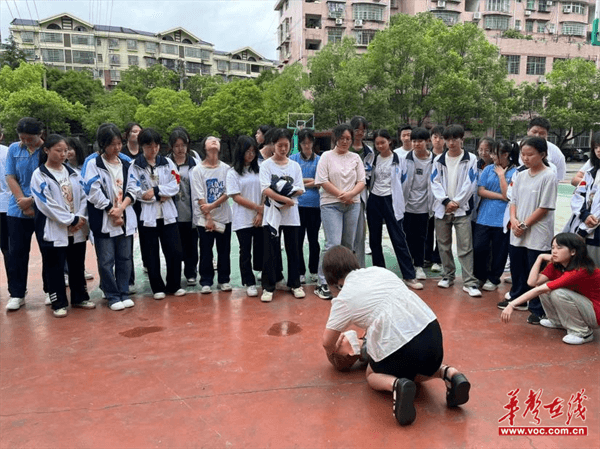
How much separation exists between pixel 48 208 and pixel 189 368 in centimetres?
183

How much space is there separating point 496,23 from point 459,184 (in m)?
42.0

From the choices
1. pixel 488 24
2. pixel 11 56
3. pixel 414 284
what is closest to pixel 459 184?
pixel 414 284

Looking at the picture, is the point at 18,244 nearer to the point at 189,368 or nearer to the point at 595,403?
the point at 189,368

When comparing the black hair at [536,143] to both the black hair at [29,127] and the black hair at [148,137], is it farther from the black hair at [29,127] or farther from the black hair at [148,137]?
the black hair at [29,127]

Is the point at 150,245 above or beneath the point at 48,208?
beneath

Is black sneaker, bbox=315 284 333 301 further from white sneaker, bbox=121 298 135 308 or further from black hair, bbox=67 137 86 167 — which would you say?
black hair, bbox=67 137 86 167

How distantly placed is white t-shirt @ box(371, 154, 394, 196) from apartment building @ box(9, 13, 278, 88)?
45.9 meters

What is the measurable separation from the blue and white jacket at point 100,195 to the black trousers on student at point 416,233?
111 inches

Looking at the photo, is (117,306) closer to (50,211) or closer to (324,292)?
(50,211)

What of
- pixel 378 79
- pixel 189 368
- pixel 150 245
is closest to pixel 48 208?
pixel 150 245

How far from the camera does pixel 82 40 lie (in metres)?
50.2

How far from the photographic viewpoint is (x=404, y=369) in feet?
7.94

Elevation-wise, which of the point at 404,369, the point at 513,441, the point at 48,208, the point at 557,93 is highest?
the point at 557,93

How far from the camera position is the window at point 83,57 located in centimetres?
4988
